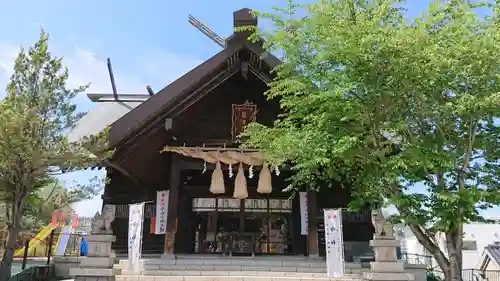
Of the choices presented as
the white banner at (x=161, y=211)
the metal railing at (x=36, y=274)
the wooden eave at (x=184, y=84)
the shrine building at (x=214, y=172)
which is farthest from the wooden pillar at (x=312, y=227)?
the metal railing at (x=36, y=274)

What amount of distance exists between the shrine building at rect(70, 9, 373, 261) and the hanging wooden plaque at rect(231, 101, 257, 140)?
0.03 m

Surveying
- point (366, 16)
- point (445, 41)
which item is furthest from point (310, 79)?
point (445, 41)

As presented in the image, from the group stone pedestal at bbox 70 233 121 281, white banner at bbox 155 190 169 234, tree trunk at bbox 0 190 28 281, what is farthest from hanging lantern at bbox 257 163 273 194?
tree trunk at bbox 0 190 28 281

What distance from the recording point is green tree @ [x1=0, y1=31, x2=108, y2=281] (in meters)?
7.51

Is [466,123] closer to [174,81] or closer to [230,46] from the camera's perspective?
[230,46]

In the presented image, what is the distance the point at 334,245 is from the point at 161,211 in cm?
593

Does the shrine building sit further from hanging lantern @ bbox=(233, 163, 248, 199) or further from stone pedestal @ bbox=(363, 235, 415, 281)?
stone pedestal @ bbox=(363, 235, 415, 281)

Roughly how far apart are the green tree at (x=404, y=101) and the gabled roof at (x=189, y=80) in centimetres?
284

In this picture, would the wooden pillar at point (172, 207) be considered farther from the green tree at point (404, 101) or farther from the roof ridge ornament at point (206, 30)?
the roof ridge ornament at point (206, 30)

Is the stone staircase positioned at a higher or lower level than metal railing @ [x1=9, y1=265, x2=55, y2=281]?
higher

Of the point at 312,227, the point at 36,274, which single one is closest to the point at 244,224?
the point at 312,227

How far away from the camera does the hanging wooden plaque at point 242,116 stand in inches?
459

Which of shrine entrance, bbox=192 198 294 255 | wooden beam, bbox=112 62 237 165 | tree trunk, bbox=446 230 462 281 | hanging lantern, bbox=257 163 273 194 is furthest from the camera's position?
shrine entrance, bbox=192 198 294 255

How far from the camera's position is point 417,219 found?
21.5ft
